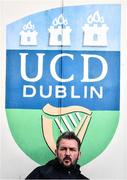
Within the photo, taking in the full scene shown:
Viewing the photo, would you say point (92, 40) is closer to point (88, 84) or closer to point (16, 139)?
point (88, 84)

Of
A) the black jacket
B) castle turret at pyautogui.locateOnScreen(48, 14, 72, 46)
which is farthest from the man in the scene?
castle turret at pyautogui.locateOnScreen(48, 14, 72, 46)

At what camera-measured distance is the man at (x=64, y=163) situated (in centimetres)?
313

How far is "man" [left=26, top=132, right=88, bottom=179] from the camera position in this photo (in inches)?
123

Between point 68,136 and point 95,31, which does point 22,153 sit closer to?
point 68,136

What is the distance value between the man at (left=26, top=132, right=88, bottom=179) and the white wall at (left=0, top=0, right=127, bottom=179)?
0.21 feet

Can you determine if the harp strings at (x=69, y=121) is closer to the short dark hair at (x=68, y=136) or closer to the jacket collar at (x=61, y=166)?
the short dark hair at (x=68, y=136)

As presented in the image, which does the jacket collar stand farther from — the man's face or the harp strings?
the harp strings

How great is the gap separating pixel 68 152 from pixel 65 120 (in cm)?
22

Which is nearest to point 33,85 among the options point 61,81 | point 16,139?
point 61,81

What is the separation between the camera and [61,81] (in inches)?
125

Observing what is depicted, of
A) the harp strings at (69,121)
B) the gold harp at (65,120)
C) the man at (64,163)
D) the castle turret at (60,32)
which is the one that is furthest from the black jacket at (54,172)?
the castle turret at (60,32)

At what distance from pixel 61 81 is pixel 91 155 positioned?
54cm

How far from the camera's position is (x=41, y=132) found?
318cm

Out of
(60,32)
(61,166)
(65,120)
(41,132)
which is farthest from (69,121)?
(60,32)
